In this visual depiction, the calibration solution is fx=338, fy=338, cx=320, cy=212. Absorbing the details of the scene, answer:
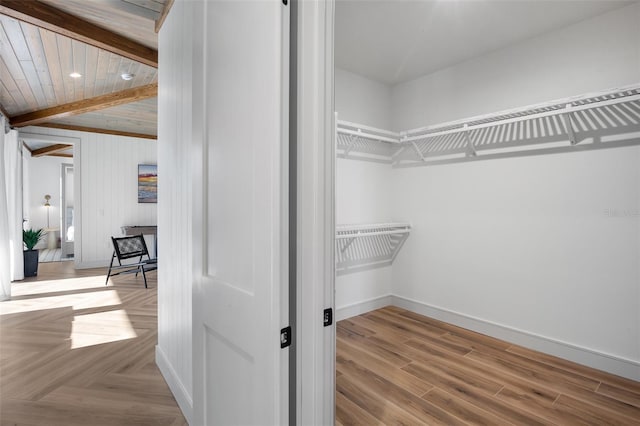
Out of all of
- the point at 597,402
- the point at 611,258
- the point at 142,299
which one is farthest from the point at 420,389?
the point at 142,299

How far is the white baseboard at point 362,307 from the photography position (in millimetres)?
3416

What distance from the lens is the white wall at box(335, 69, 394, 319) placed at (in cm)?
340

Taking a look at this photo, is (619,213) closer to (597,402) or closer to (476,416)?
(597,402)

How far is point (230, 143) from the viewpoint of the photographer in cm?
112

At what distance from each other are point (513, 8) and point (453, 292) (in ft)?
7.87

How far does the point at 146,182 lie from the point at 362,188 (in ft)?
16.6

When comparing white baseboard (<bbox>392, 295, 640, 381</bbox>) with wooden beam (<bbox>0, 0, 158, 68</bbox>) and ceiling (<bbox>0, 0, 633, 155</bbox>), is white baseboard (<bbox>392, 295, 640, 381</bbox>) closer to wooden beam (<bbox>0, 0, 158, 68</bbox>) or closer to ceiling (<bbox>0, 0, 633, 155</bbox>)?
ceiling (<bbox>0, 0, 633, 155</bbox>)

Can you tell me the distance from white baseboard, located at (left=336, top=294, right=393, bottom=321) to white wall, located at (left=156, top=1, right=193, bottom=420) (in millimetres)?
1655

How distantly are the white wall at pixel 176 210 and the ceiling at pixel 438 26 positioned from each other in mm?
1146

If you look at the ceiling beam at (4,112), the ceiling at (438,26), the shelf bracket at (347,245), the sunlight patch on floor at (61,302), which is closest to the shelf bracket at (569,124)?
the ceiling at (438,26)

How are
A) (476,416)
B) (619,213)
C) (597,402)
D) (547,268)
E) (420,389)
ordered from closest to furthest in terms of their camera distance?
(476,416) → (597,402) → (420,389) → (619,213) → (547,268)

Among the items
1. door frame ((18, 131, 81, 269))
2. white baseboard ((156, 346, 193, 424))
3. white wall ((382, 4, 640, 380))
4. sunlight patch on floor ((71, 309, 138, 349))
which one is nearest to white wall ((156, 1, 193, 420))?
white baseboard ((156, 346, 193, 424))

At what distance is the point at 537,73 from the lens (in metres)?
2.72

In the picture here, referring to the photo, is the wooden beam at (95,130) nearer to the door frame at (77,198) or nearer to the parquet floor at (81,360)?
the door frame at (77,198)
